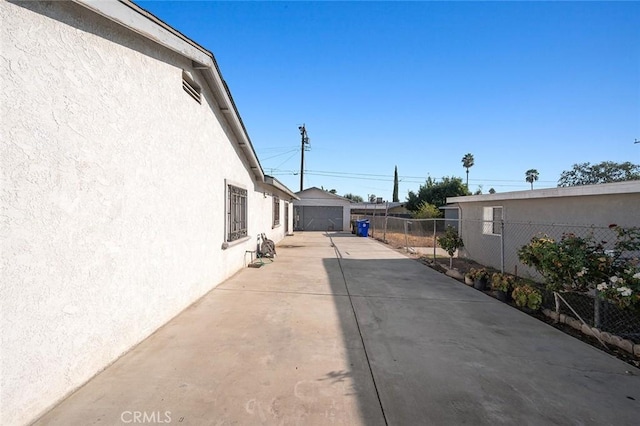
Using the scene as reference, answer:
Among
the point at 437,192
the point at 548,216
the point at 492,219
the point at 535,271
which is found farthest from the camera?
the point at 437,192

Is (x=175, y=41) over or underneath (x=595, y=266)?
over

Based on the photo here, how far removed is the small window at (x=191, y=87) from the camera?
184 inches

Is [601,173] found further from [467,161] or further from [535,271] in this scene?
[535,271]

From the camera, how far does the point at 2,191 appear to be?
6.50 ft

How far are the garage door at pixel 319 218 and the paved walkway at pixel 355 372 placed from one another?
2058 centimetres

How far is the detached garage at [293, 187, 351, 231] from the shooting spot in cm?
2569

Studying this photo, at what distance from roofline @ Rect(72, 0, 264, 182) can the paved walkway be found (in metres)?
3.39

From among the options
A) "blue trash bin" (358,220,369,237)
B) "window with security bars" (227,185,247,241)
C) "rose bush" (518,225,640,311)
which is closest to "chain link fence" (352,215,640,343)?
"rose bush" (518,225,640,311)

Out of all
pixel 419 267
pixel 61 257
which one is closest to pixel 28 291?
pixel 61 257

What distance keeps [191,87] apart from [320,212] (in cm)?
2120

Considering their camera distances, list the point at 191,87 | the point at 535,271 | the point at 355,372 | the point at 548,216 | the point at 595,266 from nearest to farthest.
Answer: the point at 355,372 < the point at 595,266 < the point at 191,87 < the point at 548,216 < the point at 535,271

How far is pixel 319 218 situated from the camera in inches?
1020

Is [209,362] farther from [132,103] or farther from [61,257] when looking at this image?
[132,103]
